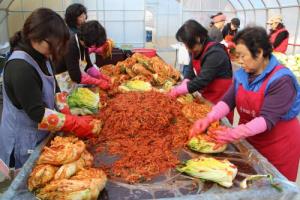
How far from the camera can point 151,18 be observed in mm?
12891

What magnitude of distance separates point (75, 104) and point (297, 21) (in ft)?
31.4

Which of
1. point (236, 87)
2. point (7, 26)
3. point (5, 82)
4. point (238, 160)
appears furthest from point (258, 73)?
point (7, 26)

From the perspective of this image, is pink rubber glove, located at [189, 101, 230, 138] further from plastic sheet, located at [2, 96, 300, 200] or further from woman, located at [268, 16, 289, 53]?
woman, located at [268, 16, 289, 53]

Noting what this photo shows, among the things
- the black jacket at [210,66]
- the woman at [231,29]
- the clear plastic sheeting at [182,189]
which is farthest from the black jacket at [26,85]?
the woman at [231,29]

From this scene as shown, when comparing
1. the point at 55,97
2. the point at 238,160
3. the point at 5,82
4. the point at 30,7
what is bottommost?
the point at 238,160

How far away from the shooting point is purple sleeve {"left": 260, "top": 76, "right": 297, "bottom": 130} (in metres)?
2.12

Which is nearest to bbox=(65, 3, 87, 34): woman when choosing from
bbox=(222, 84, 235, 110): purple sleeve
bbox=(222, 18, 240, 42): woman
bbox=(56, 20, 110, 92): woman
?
bbox=(56, 20, 110, 92): woman

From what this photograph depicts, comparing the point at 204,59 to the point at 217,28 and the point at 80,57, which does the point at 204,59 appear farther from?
the point at 217,28

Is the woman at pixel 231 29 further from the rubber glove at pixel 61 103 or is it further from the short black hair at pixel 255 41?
the rubber glove at pixel 61 103

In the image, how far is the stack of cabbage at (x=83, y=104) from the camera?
2834 mm

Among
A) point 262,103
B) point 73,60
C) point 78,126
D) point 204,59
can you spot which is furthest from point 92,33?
point 262,103

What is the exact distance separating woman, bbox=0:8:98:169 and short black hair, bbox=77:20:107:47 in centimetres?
101

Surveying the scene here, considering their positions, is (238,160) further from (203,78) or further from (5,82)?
(5,82)

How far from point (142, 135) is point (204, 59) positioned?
4.25ft
